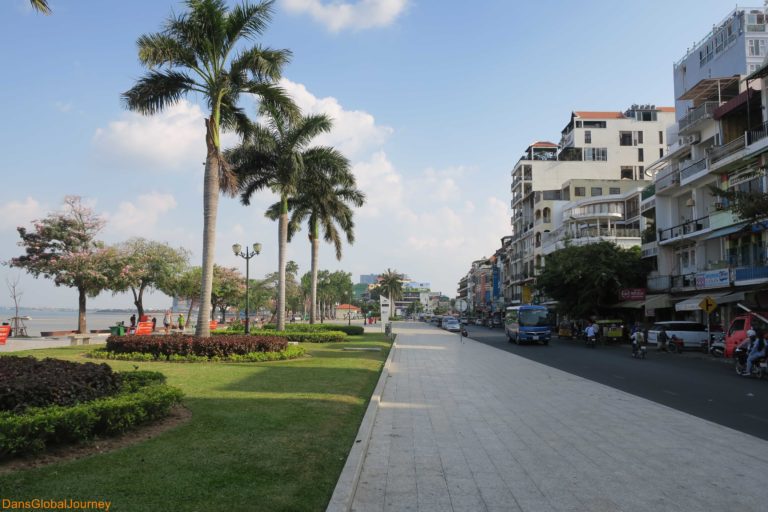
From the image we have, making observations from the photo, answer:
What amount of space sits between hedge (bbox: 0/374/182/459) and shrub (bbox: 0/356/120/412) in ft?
0.69

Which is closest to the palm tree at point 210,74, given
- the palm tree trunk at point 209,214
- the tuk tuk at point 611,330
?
the palm tree trunk at point 209,214

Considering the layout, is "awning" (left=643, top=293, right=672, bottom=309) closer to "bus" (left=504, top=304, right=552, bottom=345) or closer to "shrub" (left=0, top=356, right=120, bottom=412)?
"bus" (left=504, top=304, right=552, bottom=345)

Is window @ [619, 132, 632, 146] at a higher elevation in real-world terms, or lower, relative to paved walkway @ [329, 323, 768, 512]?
higher

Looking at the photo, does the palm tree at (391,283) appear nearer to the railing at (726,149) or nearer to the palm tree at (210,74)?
the railing at (726,149)

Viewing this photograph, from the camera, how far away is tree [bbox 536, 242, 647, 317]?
4225cm

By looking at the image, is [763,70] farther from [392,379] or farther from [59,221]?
[59,221]

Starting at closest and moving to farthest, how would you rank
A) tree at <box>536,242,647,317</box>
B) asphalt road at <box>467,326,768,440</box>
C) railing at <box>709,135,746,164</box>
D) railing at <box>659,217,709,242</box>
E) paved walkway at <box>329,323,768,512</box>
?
1. paved walkway at <box>329,323,768,512</box>
2. asphalt road at <box>467,326,768,440</box>
3. railing at <box>709,135,746,164</box>
4. railing at <box>659,217,709,242</box>
5. tree at <box>536,242,647,317</box>

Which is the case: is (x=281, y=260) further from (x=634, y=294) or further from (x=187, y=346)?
(x=634, y=294)

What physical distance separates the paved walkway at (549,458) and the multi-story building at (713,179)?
826 inches

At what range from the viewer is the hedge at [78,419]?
550cm

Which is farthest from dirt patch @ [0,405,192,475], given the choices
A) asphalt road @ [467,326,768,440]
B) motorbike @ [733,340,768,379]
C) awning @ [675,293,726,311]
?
awning @ [675,293,726,311]

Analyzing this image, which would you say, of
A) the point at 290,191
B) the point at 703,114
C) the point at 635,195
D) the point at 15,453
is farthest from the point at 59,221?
the point at 635,195

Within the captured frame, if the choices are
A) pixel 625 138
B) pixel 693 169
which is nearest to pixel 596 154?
pixel 625 138

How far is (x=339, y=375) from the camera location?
14.3 meters
